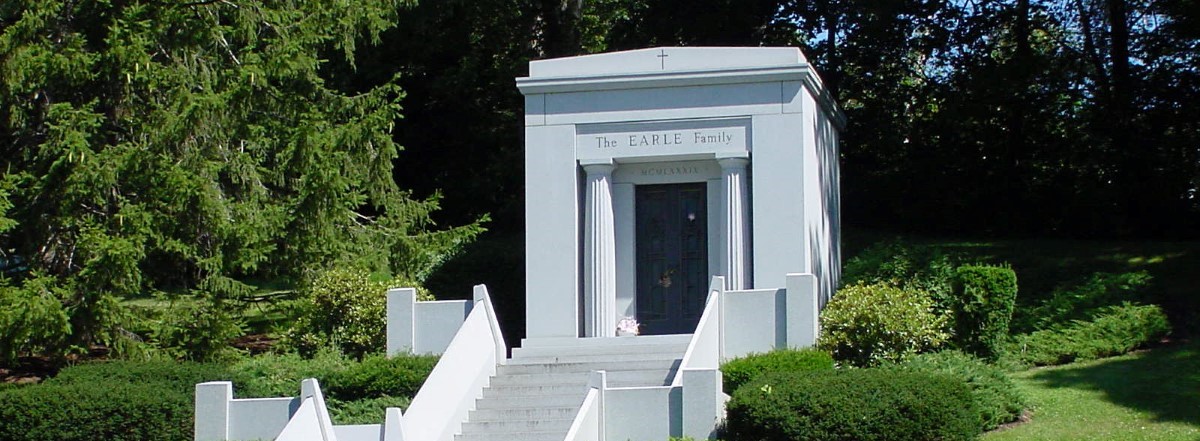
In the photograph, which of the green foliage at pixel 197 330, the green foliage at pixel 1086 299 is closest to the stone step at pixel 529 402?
the green foliage at pixel 197 330

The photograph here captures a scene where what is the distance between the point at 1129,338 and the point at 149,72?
45.4 ft

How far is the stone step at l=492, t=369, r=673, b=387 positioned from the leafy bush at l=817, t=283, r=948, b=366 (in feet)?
7.42

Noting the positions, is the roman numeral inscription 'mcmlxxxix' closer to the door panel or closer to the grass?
the door panel

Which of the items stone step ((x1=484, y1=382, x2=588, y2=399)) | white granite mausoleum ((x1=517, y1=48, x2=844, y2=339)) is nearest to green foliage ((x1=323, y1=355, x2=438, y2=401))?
stone step ((x1=484, y1=382, x2=588, y2=399))

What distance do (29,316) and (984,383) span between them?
11574 mm

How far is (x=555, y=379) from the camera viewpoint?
54.5 ft

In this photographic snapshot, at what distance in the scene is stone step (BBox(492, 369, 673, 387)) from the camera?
16.3 meters

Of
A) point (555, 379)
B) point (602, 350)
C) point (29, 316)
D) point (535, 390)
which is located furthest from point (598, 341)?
point (29, 316)

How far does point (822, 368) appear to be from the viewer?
1591cm

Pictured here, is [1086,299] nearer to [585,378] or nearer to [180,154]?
[585,378]

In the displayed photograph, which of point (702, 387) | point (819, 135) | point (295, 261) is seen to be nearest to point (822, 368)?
point (702, 387)

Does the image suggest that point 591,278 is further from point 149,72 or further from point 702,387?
point 149,72

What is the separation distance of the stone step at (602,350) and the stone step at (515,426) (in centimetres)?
231

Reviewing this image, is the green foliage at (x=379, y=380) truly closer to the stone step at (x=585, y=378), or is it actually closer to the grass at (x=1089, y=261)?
the stone step at (x=585, y=378)
